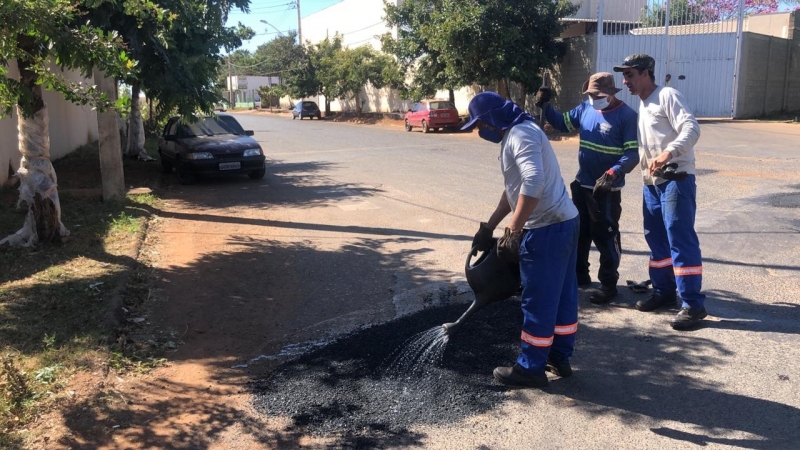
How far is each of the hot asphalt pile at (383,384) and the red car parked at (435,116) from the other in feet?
71.9

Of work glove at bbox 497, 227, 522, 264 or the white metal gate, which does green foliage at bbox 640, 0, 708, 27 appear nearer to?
the white metal gate

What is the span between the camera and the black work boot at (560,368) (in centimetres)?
396

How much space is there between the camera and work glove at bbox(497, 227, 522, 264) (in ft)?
12.1

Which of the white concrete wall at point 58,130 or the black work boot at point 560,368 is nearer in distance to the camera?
the black work boot at point 560,368

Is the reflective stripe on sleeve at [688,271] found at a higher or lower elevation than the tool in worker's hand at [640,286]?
higher

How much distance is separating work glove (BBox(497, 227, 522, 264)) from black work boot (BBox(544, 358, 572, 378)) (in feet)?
2.36

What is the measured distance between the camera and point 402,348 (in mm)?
4484

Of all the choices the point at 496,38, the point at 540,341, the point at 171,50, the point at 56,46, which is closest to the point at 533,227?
the point at 540,341

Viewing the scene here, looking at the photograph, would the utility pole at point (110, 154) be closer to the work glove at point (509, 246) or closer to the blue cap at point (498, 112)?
the blue cap at point (498, 112)

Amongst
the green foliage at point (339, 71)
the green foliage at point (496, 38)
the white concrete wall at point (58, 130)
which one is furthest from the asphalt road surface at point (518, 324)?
the green foliage at point (339, 71)

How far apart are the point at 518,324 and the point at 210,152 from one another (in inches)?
373

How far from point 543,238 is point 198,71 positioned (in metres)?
7.39

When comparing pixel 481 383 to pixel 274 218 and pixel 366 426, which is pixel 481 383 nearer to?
pixel 366 426

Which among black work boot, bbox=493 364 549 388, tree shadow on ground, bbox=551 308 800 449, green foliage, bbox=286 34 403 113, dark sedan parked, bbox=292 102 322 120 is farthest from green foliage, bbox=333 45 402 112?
black work boot, bbox=493 364 549 388
